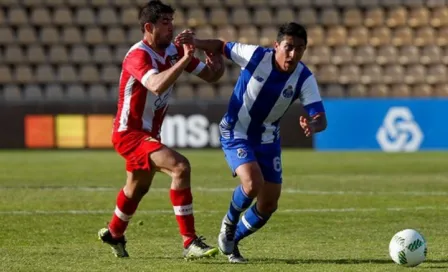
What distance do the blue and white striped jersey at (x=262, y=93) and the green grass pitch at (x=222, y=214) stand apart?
101 cm

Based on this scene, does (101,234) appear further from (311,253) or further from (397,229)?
(397,229)

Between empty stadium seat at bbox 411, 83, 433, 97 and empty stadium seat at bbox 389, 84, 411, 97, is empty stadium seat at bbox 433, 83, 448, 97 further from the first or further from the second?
empty stadium seat at bbox 389, 84, 411, 97

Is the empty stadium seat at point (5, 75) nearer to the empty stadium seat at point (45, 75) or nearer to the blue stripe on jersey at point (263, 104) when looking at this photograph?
the empty stadium seat at point (45, 75)

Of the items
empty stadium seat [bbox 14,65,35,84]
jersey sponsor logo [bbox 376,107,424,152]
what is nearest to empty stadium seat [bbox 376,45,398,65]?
jersey sponsor logo [bbox 376,107,424,152]

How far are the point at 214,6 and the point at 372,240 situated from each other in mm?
19666

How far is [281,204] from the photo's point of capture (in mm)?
12883

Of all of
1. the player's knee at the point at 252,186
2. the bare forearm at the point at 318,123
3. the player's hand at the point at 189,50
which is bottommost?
the player's knee at the point at 252,186

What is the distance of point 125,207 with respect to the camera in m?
8.64

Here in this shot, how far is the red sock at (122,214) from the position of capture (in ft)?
28.2

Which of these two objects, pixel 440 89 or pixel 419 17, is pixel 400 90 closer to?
pixel 440 89

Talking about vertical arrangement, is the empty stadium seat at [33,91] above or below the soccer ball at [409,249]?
below

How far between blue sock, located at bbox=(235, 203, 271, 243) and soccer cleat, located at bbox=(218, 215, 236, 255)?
57 millimetres

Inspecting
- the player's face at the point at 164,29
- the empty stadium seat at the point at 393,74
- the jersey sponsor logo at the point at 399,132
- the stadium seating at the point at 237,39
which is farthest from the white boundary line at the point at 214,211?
the empty stadium seat at the point at 393,74

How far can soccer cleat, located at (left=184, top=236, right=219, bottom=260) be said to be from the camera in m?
8.14
